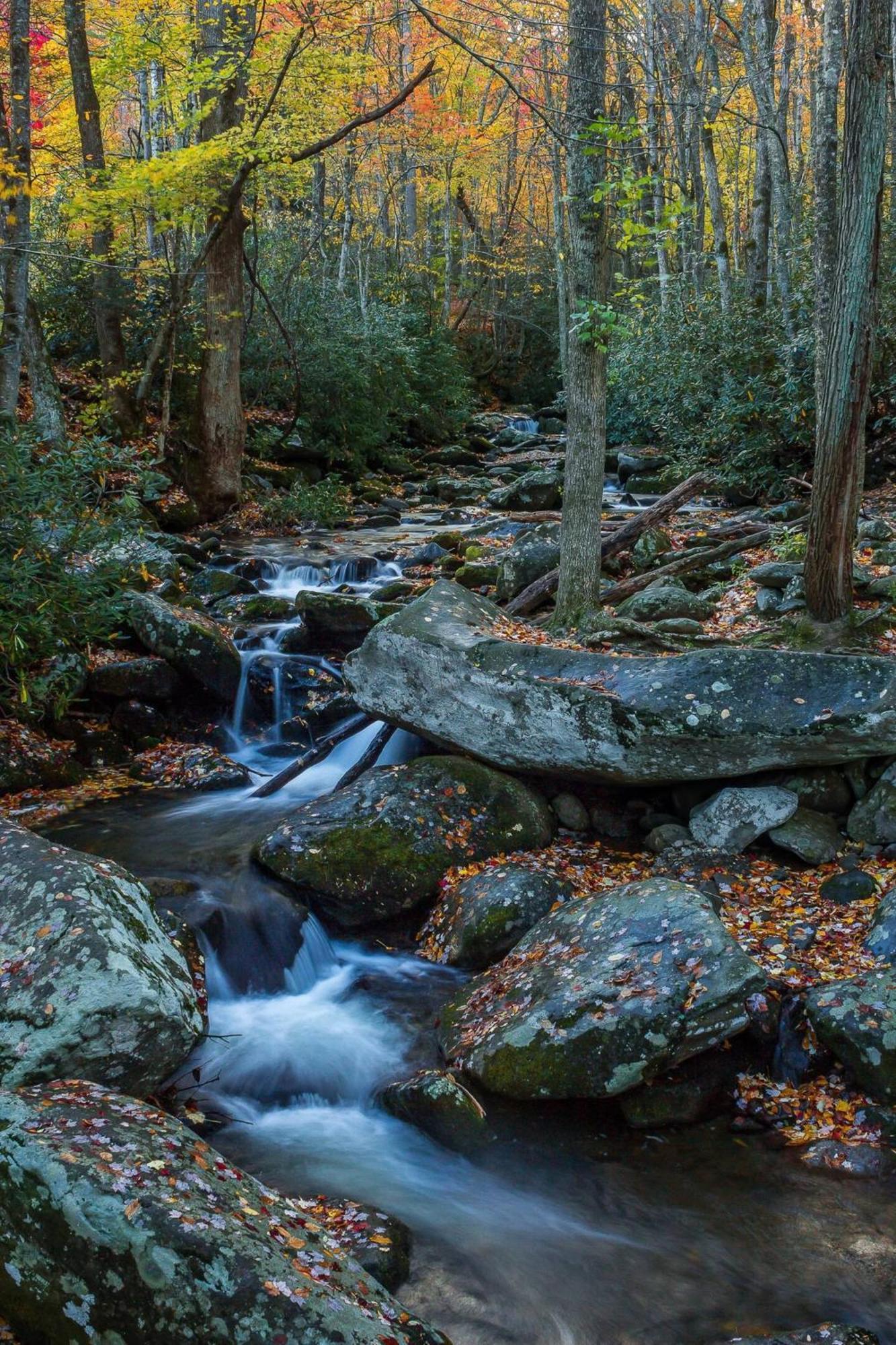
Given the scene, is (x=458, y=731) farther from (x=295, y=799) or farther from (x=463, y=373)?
(x=463, y=373)

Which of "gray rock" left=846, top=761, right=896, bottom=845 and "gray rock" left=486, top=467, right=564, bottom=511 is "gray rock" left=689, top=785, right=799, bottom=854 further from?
"gray rock" left=486, top=467, right=564, bottom=511

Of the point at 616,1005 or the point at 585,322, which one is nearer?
the point at 616,1005

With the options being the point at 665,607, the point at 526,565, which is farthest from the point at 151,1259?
the point at 526,565

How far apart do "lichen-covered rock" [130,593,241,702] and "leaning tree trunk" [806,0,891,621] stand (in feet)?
19.4

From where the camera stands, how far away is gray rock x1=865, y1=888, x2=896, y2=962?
5297 millimetres

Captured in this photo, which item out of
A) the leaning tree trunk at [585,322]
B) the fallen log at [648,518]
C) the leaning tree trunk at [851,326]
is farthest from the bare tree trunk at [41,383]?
the leaning tree trunk at [851,326]

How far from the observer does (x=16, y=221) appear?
9.30 m

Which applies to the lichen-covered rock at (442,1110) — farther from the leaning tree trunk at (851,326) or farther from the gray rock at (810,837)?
the leaning tree trunk at (851,326)

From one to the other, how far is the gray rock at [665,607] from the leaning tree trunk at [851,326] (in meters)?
1.55

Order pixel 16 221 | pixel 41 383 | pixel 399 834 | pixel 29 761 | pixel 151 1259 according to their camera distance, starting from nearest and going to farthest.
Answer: pixel 151 1259 < pixel 399 834 < pixel 29 761 < pixel 16 221 < pixel 41 383

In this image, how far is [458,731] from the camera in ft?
24.7

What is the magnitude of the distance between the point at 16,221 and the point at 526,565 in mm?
6402

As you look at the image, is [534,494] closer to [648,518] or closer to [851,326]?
[648,518]

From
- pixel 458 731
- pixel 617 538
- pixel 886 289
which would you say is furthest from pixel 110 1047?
pixel 886 289
